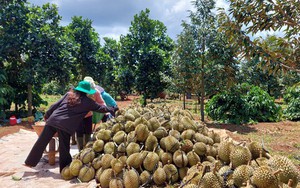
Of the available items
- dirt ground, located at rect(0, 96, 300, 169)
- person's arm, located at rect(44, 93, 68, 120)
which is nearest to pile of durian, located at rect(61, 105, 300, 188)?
person's arm, located at rect(44, 93, 68, 120)

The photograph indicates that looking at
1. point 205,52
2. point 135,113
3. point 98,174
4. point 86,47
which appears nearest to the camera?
point 98,174

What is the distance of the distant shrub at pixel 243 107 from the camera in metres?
11.5

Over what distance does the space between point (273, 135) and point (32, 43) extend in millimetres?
9225

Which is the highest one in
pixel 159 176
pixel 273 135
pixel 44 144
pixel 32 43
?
pixel 32 43

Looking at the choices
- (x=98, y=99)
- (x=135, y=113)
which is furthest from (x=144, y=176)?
(x=98, y=99)

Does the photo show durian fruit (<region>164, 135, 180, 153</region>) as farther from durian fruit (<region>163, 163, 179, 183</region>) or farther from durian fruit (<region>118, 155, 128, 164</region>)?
durian fruit (<region>118, 155, 128, 164</region>)

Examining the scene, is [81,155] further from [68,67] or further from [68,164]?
[68,67]

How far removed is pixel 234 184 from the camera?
277cm

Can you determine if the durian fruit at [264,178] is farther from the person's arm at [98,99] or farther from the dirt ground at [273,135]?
the person's arm at [98,99]

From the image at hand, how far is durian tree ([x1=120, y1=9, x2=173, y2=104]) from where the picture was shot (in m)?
13.4

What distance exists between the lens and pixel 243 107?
1154 centimetres

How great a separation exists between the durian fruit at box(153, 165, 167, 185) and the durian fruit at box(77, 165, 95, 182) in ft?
3.50

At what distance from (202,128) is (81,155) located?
202cm

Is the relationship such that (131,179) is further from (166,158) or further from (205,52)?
(205,52)
